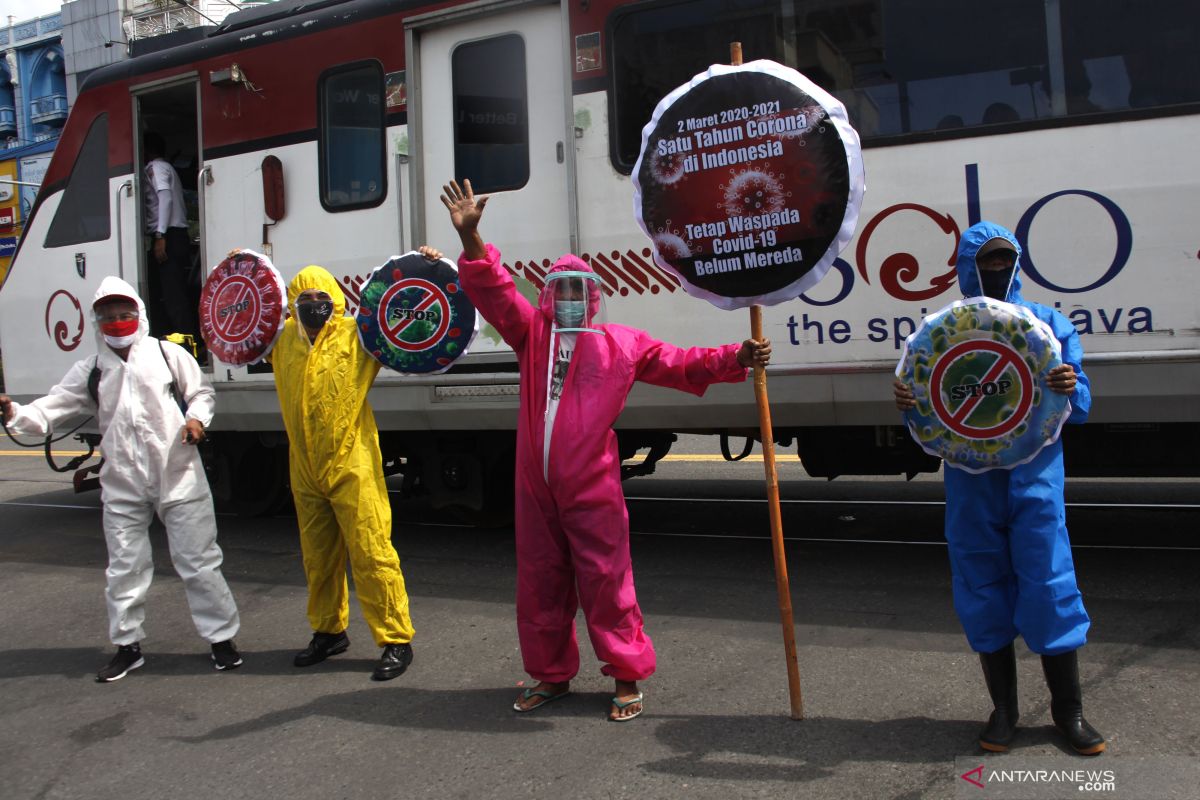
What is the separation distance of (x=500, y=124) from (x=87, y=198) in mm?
3636

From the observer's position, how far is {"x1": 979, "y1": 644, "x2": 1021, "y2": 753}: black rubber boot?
11.6 feet

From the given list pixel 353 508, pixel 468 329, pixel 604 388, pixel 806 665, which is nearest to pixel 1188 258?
pixel 806 665

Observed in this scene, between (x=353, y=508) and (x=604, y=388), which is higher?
(x=604, y=388)

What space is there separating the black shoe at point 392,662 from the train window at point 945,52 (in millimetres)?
3092

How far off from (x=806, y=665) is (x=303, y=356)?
2.55 metres

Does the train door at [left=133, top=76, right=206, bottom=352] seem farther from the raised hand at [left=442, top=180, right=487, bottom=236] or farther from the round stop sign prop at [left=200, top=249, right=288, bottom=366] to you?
the raised hand at [left=442, top=180, right=487, bottom=236]

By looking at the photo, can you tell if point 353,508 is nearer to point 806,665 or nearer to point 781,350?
point 806,665

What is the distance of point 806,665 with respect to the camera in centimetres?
447

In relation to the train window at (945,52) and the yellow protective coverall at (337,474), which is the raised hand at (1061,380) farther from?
the yellow protective coverall at (337,474)

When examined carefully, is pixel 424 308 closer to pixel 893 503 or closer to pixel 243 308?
pixel 243 308

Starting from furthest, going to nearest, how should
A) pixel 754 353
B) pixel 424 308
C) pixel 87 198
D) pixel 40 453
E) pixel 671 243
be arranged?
pixel 40 453
pixel 87 198
pixel 424 308
pixel 671 243
pixel 754 353

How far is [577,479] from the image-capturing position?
3934 mm

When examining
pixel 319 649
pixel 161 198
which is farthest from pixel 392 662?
pixel 161 198

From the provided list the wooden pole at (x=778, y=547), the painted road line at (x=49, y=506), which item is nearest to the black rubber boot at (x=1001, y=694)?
the wooden pole at (x=778, y=547)
